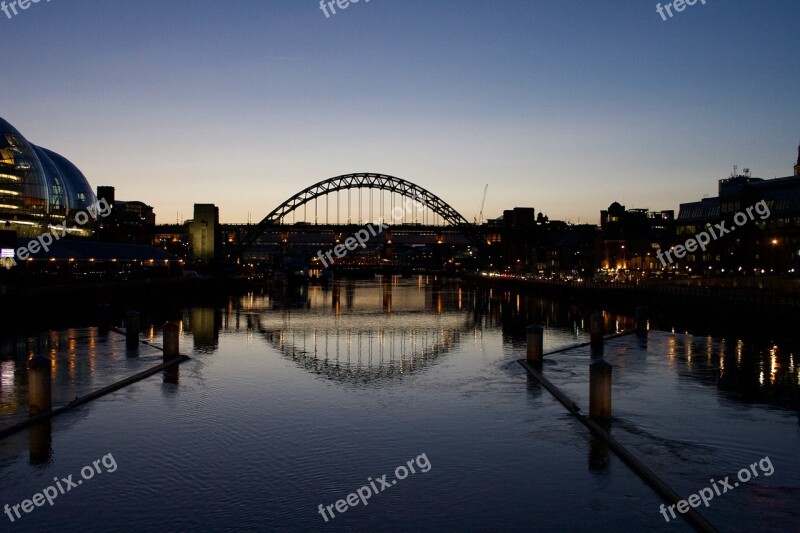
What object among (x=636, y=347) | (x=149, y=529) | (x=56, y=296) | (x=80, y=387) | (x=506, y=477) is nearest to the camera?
(x=149, y=529)

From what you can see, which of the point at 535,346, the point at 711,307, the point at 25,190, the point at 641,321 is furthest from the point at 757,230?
the point at 25,190

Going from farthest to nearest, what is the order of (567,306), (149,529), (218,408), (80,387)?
(567,306) < (80,387) < (218,408) < (149,529)

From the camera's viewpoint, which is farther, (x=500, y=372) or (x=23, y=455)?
(x=500, y=372)

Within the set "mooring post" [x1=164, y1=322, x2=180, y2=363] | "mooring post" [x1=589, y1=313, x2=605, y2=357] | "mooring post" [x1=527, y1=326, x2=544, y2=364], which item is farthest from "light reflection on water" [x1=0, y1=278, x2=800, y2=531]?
"mooring post" [x1=589, y1=313, x2=605, y2=357]

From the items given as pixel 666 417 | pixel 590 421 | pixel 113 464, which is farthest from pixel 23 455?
pixel 666 417

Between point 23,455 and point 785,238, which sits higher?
point 785,238

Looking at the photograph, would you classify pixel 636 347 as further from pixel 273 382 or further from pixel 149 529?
→ pixel 149 529

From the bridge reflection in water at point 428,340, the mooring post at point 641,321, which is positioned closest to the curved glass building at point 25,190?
the bridge reflection in water at point 428,340
